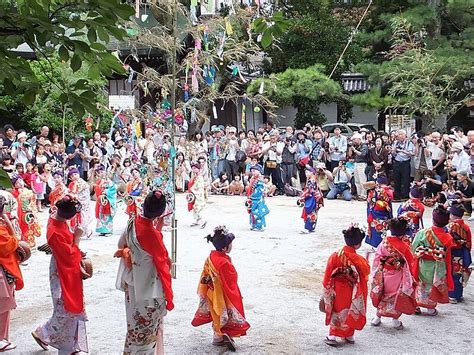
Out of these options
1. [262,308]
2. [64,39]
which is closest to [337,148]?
[262,308]

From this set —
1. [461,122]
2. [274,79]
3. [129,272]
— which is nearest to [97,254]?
[129,272]

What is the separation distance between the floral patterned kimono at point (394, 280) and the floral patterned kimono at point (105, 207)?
6.04m

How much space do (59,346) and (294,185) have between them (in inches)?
473

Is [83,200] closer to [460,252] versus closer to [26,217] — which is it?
[26,217]

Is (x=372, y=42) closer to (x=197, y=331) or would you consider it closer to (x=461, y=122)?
(x=461, y=122)

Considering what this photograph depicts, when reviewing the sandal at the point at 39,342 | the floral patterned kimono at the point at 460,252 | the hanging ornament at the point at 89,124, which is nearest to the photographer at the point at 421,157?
the floral patterned kimono at the point at 460,252

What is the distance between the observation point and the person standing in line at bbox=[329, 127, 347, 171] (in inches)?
623

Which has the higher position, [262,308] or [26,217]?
[26,217]

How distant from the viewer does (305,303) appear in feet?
22.4

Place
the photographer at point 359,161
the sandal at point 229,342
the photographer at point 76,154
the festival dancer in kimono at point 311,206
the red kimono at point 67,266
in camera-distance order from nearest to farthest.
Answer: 1. the red kimono at point 67,266
2. the sandal at point 229,342
3. the festival dancer in kimono at point 311,206
4. the photographer at point 359,161
5. the photographer at point 76,154

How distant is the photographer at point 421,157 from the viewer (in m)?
14.2

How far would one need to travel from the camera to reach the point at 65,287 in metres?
4.93

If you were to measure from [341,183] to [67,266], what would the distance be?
1116cm

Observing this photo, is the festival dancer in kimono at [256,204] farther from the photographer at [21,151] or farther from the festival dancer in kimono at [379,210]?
the photographer at [21,151]
